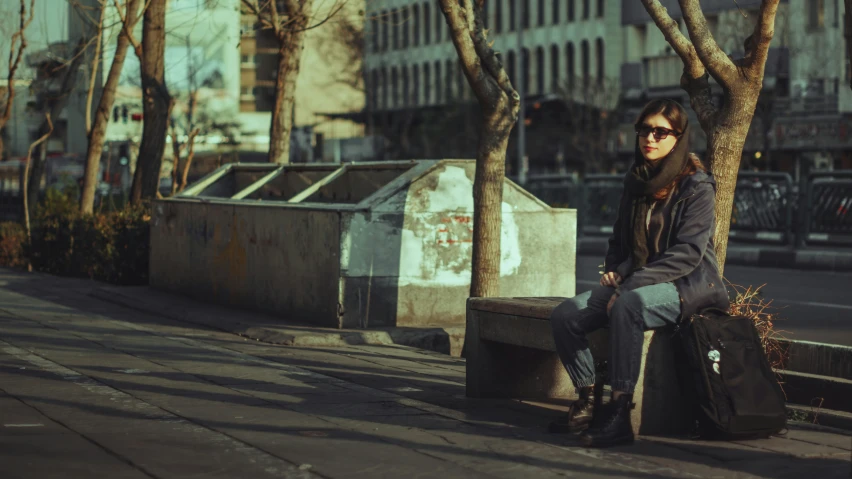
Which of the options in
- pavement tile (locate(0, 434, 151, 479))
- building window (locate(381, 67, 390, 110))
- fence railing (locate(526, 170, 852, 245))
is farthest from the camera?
building window (locate(381, 67, 390, 110))

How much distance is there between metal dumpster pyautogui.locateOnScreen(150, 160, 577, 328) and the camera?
11.5 m

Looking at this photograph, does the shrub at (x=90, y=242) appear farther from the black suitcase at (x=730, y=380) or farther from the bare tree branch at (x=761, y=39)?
the black suitcase at (x=730, y=380)

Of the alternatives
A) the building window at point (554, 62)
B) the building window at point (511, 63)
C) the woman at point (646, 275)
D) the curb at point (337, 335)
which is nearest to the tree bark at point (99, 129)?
the curb at point (337, 335)

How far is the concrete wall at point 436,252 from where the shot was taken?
11.5 metres

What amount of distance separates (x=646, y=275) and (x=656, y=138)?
681 millimetres

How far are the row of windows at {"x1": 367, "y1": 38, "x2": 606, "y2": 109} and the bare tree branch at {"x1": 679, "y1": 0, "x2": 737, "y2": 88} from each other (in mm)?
43284

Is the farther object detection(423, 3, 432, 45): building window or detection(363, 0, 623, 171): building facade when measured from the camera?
detection(423, 3, 432, 45): building window

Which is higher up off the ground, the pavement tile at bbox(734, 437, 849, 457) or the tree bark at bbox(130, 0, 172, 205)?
the tree bark at bbox(130, 0, 172, 205)

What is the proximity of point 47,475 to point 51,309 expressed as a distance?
872 centimetres

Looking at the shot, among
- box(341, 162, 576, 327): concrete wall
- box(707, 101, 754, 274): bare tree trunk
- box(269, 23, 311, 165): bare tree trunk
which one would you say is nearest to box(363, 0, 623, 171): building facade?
box(269, 23, 311, 165): bare tree trunk

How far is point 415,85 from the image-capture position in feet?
272

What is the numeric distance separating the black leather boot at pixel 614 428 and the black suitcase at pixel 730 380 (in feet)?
1.12

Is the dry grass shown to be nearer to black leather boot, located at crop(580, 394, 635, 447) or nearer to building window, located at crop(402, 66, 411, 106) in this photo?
black leather boot, located at crop(580, 394, 635, 447)

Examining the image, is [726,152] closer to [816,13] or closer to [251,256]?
[251,256]
